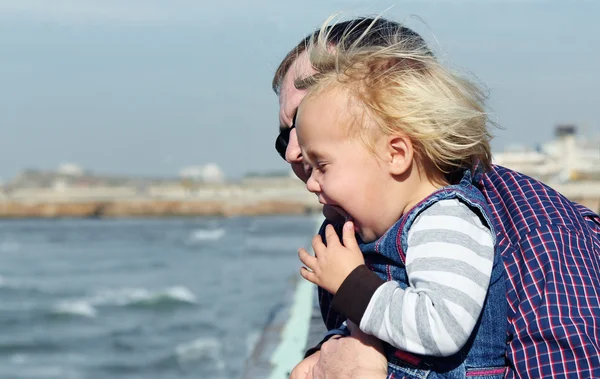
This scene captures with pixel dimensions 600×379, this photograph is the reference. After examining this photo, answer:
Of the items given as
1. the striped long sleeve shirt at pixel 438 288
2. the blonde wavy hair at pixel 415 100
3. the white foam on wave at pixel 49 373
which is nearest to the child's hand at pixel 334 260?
the striped long sleeve shirt at pixel 438 288

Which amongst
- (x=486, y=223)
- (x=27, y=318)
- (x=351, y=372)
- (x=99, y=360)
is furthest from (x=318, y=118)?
(x=27, y=318)

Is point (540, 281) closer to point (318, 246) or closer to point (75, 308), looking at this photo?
point (318, 246)

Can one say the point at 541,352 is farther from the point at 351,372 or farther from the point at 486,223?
the point at 351,372

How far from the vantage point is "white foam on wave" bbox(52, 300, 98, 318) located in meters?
17.9

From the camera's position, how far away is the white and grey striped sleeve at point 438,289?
168 cm

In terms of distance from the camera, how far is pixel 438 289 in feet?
5.55

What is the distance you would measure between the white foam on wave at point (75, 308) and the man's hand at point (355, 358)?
15.8 metres

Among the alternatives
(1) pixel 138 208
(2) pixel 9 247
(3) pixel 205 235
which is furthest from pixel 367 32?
(1) pixel 138 208

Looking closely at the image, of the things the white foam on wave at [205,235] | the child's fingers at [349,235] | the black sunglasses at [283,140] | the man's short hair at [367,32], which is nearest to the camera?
the child's fingers at [349,235]

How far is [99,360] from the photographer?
12000mm

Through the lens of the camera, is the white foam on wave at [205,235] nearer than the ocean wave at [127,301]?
No

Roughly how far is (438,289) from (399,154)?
290 millimetres

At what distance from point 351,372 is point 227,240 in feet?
133

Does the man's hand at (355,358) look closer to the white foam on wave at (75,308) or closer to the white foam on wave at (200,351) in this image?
the white foam on wave at (200,351)
